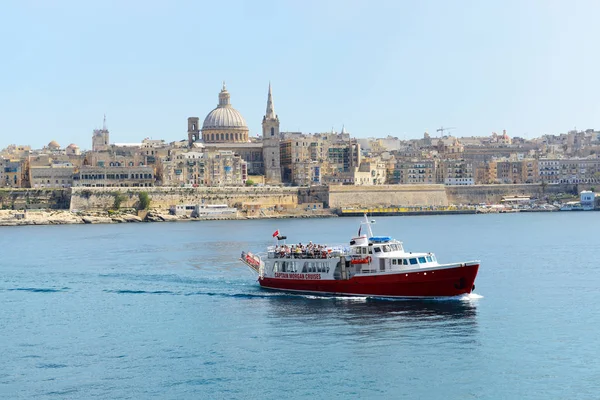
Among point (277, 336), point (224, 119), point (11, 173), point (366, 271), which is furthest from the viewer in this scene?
point (224, 119)

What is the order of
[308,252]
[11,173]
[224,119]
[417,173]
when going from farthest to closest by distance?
1. [224,119]
2. [417,173]
3. [11,173]
4. [308,252]

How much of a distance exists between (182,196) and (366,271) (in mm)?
59934

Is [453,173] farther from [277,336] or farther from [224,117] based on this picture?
[277,336]

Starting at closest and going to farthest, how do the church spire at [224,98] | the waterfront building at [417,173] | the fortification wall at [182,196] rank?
the fortification wall at [182,196]
the waterfront building at [417,173]
the church spire at [224,98]

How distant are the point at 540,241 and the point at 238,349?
105 ft

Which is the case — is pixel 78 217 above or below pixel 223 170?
below

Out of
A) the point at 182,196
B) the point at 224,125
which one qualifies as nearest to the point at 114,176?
the point at 182,196

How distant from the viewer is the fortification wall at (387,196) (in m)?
92.9

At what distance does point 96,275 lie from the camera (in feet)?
122

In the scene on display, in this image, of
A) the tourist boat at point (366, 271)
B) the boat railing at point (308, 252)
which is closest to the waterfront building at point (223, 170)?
the boat railing at point (308, 252)

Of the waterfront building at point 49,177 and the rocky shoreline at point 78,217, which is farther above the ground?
the waterfront building at point 49,177

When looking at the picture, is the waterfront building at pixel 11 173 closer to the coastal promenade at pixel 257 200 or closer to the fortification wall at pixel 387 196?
the coastal promenade at pixel 257 200

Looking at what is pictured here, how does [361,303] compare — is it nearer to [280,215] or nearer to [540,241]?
[540,241]

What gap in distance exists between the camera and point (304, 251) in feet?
100
